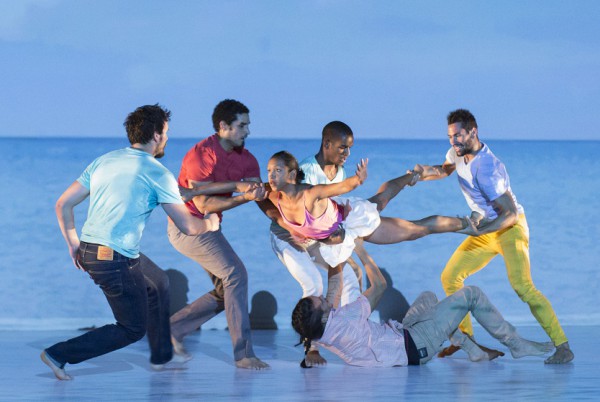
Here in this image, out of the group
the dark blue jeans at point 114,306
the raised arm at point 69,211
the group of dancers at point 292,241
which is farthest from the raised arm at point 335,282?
the raised arm at point 69,211

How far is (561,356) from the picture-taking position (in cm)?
628

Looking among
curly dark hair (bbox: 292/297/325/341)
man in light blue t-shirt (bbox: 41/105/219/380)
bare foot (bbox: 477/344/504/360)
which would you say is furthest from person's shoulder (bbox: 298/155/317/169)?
bare foot (bbox: 477/344/504/360)

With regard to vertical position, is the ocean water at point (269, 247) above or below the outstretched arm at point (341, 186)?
below

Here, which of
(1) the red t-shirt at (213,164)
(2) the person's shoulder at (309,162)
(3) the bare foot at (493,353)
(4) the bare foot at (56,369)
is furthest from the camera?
(2) the person's shoulder at (309,162)

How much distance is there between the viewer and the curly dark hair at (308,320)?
584cm

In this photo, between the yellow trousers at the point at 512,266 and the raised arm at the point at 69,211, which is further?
the yellow trousers at the point at 512,266

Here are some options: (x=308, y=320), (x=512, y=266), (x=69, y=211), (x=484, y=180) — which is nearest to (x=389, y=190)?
(x=484, y=180)

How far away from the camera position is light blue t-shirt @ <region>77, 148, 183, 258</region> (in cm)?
534

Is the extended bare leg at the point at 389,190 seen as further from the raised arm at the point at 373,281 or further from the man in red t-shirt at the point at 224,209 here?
the man in red t-shirt at the point at 224,209

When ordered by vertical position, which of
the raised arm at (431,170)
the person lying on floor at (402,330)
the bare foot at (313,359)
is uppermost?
the raised arm at (431,170)

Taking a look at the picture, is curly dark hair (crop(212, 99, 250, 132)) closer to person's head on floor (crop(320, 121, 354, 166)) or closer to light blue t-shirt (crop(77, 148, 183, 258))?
person's head on floor (crop(320, 121, 354, 166))

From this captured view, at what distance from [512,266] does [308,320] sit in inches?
53.3

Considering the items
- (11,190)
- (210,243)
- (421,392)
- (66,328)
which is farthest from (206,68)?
(421,392)

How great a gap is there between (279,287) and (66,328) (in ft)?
5.55
